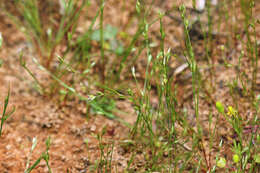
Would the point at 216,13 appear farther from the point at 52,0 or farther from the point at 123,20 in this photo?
the point at 52,0

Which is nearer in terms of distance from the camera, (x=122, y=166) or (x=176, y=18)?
(x=122, y=166)

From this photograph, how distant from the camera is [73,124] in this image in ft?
5.93

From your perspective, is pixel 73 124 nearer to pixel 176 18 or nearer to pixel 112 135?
pixel 112 135

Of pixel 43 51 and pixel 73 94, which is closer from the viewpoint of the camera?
pixel 73 94

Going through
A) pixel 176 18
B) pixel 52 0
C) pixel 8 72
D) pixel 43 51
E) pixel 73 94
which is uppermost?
pixel 52 0

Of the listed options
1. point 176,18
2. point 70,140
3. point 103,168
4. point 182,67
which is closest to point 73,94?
point 70,140

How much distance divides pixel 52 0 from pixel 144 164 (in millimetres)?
1534

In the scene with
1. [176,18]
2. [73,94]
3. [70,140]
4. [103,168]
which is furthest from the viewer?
[176,18]

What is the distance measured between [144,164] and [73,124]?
1.71 ft

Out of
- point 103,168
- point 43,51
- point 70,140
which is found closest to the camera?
point 103,168

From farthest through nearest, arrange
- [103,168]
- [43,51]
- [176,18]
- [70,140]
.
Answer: [176,18]
[43,51]
[70,140]
[103,168]

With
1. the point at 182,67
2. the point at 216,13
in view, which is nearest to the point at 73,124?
the point at 182,67

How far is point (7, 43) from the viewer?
Result: 221 cm

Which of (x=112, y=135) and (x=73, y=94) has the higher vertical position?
(x=73, y=94)
